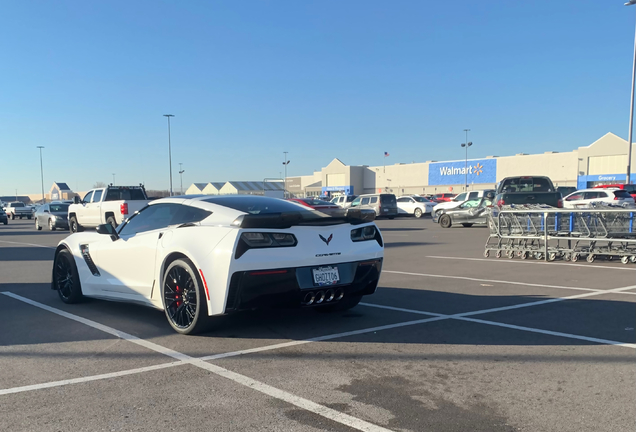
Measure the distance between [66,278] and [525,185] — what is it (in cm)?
1773

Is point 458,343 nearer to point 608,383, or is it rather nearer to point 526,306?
point 608,383

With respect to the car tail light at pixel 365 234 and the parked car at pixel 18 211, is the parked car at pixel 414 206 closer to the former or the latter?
the car tail light at pixel 365 234

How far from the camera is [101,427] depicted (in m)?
3.46

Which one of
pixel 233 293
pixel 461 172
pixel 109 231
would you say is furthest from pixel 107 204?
pixel 461 172

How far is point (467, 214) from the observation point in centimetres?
2386

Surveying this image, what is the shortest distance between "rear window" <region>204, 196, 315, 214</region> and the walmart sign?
68.1 metres

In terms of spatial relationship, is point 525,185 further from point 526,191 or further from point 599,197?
point 599,197

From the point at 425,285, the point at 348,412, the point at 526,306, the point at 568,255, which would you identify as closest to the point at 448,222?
the point at 568,255

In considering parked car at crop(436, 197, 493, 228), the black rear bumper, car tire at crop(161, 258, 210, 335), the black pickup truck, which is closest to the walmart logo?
parked car at crop(436, 197, 493, 228)

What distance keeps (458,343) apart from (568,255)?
25.5 ft

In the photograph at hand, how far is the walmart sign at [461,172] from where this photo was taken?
72000mm

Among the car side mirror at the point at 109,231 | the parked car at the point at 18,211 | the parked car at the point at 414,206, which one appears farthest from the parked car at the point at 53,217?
the parked car at the point at 18,211

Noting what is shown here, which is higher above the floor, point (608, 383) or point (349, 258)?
point (349, 258)

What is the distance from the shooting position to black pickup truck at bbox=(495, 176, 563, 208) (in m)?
18.3
